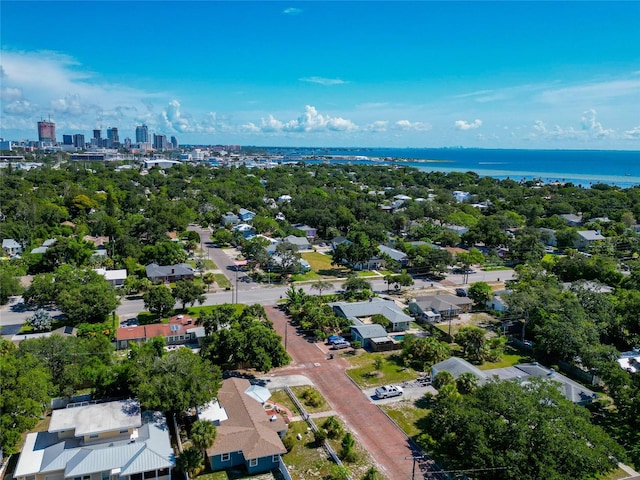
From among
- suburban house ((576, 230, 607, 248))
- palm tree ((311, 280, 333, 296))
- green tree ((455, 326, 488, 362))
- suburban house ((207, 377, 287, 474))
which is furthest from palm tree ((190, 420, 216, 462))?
suburban house ((576, 230, 607, 248))

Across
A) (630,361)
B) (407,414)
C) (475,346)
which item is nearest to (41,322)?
(407,414)

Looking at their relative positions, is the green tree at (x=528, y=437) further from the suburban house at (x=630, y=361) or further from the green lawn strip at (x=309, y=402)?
the suburban house at (x=630, y=361)

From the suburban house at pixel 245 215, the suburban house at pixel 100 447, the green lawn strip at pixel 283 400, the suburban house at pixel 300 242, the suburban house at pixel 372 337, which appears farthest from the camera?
the suburban house at pixel 245 215

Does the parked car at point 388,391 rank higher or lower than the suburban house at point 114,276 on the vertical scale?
lower

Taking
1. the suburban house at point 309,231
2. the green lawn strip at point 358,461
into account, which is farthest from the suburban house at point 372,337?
the suburban house at point 309,231

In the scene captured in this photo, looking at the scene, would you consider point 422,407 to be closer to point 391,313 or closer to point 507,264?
point 391,313

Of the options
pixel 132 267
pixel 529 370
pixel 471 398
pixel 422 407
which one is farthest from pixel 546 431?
pixel 132 267
